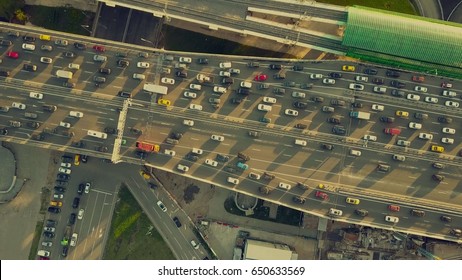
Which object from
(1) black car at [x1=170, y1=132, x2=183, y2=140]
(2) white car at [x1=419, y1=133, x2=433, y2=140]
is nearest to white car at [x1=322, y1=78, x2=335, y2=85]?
(2) white car at [x1=419, y1=133, x2=433, y2=140]

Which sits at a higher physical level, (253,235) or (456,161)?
(456,161)

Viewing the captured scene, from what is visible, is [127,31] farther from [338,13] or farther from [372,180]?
[372,180]

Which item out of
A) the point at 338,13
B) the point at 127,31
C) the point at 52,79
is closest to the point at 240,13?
the point at 338,13

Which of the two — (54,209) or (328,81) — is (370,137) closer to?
(328,81)

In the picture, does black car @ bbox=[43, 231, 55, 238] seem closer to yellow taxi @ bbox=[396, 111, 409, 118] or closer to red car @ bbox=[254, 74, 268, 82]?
red car @ bbox=[254, 74, 268, 82]

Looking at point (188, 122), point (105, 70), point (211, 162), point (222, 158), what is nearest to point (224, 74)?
point (188, 122)

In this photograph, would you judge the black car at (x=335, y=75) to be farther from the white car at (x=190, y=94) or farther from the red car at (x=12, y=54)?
the red car at (x=12, y=54)

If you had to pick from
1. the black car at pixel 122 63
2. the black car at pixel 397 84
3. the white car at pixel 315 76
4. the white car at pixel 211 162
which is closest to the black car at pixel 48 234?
the white car at pixel 211 162
